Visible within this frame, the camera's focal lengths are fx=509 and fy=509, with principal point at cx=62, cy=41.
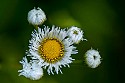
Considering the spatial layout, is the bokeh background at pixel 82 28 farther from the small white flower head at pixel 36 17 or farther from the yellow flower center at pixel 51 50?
the small white flower head at pixel 36 17

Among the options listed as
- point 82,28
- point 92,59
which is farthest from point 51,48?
point 82,28

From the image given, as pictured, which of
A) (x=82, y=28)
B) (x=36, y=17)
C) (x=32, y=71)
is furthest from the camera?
(x=82, y=28)

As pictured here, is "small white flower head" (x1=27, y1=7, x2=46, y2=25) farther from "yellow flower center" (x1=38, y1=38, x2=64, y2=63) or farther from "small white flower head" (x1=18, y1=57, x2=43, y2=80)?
"small white flower head" (x1=18, y1=57, x2=43, y2=80)

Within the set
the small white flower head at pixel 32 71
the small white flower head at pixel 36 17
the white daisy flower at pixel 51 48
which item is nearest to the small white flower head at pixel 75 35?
the white daisy flower at pixel 51 48

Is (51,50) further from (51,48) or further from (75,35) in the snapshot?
(75,35)

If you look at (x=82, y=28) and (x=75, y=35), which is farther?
(x=82, y=28)

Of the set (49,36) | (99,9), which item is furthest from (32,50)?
(99,9)

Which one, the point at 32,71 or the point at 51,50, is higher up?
the point at 51,50

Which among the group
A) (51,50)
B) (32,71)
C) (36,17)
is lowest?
(32,71)
